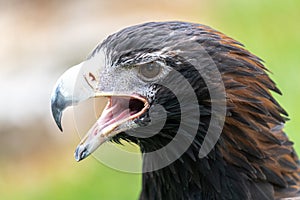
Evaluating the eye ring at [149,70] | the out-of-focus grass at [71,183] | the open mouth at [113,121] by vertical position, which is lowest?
the out-of-focus grass at [71,183]

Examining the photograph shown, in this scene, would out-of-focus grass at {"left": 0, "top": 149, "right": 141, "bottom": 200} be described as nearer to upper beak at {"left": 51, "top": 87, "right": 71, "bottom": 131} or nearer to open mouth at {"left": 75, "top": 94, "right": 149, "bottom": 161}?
open mouth at {"left": 75, "top": 94, "right": 149, "bottom": 161}

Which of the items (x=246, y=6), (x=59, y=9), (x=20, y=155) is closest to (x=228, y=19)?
(x=246, y=6)

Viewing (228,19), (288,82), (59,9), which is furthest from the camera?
(228,19)

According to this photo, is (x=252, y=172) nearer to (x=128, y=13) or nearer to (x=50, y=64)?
(x=50, y=64)

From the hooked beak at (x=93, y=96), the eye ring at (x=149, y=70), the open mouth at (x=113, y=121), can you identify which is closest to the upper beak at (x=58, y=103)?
the hooked beak at (x=93, y=96)

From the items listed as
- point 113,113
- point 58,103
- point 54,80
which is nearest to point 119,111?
point 113,113

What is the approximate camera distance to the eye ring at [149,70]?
11.1 feet

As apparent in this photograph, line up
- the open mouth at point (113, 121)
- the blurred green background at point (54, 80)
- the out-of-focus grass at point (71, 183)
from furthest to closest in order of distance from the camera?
the blurred green background at point (54, 80) < the out-of-focus grass at point (71, 183) < the open mouth at point (113, 121)

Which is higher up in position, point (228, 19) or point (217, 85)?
point (217, 85)

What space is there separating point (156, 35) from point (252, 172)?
784mm

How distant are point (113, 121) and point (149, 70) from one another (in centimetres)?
28

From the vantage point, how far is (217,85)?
135 inches

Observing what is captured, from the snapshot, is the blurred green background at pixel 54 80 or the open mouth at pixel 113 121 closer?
the open mouth at pixel 113 121

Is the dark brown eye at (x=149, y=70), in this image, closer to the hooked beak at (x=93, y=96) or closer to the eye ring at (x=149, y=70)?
the eye ring at (x=149, y=70)
